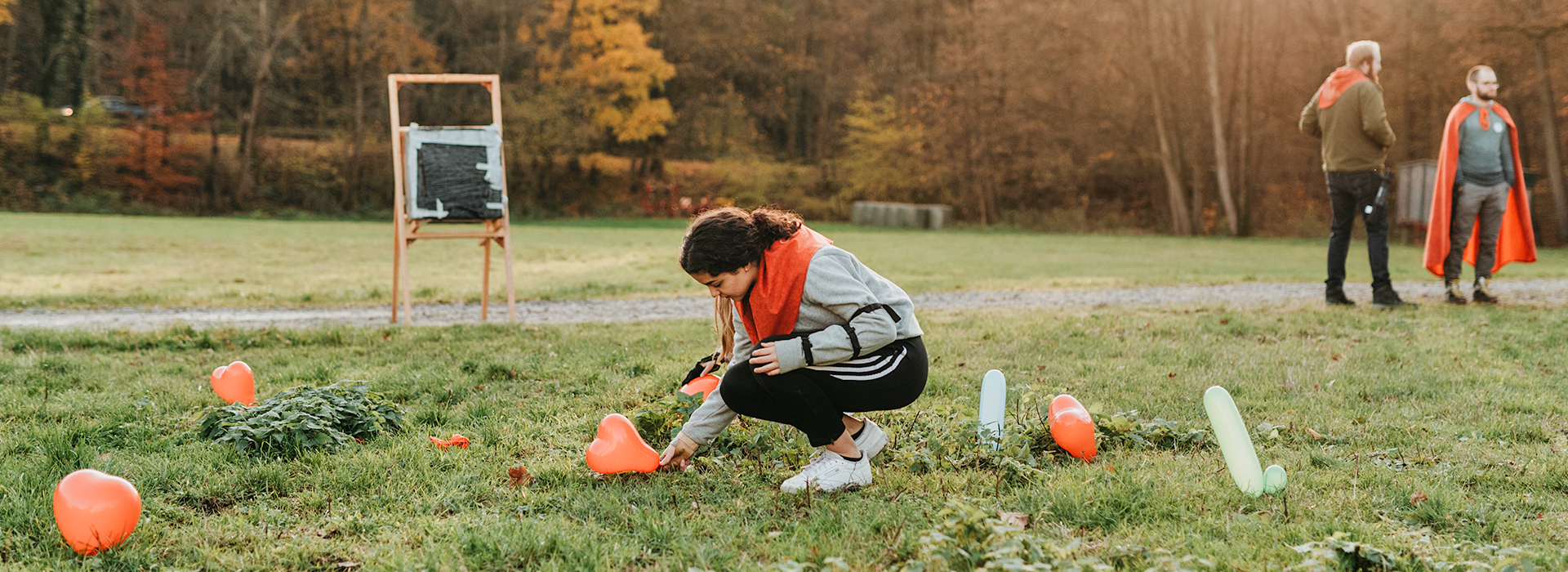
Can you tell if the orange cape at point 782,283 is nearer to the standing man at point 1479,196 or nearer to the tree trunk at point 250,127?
the standing man at point 1479,196

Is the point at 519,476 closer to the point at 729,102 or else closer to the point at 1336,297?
the point at 1336,297

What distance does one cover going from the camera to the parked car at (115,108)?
102ft

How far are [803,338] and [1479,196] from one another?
8.12 metres

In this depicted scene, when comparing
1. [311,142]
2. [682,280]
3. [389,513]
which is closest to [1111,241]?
[682,280]

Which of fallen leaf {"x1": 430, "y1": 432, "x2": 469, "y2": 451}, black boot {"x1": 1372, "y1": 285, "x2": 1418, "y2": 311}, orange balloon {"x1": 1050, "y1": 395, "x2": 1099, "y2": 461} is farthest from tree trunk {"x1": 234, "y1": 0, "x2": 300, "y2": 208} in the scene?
orange balloon {"x1": 1050, "y1": 395, "x2": 1099, "y2": 461}

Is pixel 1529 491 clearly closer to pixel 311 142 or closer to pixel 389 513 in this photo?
pixel 389 513

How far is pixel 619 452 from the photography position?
3.61 meters

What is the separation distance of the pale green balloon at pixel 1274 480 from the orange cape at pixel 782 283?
171cm

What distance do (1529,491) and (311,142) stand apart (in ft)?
121

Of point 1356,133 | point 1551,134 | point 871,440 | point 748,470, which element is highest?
point 1551,134

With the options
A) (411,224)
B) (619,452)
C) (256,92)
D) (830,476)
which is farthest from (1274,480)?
(256,92)

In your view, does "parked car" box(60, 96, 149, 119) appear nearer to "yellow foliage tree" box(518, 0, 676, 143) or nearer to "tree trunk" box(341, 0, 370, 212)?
"tree trunk" box(341, 0, 370, 212)

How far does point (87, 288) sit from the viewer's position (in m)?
10.3

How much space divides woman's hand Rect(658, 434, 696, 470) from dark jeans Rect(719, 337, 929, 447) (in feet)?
0.82
